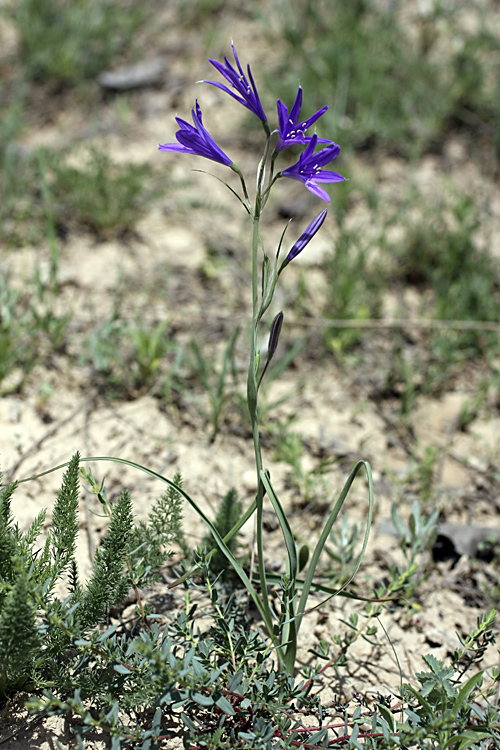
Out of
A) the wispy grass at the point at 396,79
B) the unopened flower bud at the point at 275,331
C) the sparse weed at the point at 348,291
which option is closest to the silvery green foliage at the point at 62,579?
the unopened flower bud at the point at 275,331

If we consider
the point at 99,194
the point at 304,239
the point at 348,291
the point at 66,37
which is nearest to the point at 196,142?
the point at 304,239

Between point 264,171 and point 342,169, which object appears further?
point 342,169

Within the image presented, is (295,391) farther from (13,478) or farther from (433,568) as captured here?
(13,478)

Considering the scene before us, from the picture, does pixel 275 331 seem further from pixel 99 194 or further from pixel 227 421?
pixel 99 194

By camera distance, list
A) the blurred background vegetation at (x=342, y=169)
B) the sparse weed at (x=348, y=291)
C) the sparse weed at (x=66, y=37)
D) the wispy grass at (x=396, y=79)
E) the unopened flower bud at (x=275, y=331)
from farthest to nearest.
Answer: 1. the sparse weed at (x=66, y=37)
2. the wispy grass at (x=396, y=79)
3. the sparse weed at (x=348, y=291)
4. the blurred background vegetation at (x=342, y=169)
5. the unopened flower bud at (x=275, y=331)

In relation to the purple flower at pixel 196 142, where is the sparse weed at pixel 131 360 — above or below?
above

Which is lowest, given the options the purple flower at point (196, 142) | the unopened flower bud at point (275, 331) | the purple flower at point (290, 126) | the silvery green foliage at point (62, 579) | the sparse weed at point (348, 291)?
the silvery green foliage at point (62, 579)

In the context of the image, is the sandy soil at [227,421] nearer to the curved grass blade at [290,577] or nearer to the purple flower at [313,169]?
the curved grass blade at [290,577]

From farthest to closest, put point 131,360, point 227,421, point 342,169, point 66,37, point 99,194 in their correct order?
point 66,37 → point 342,169 → point 99,194 → point 131,360 → point 227,421

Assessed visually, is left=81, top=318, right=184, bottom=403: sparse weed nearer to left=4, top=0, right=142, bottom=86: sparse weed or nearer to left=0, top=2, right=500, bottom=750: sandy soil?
left=0, top=2, right=500, bottom=750: sandy soil

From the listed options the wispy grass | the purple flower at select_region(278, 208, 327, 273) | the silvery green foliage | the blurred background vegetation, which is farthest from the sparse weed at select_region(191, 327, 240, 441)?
the wispy grass
